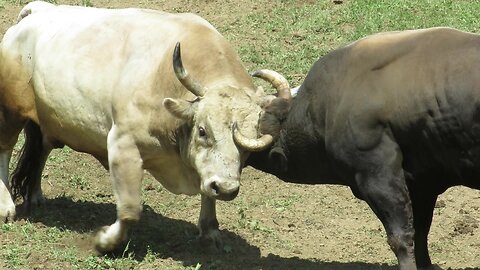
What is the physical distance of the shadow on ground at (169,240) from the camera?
7.92m

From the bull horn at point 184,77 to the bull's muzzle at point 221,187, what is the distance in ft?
1.98

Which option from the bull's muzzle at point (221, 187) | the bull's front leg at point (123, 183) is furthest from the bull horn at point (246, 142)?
the bull's front leg at point (123, 183)

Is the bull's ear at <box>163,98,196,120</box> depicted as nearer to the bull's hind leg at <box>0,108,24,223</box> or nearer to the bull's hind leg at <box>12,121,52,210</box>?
the bull's hind leg at <box>0,108,24,223</box>

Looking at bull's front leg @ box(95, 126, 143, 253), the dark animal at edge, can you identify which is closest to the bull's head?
the dark animal at edge

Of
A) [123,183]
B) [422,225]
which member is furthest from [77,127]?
[422,225]

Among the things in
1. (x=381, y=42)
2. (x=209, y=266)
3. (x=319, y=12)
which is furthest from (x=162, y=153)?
(x=319, y=12)

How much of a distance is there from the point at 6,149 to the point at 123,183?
1.47 m

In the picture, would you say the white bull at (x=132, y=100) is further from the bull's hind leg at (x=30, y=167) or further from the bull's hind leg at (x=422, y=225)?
the bull's hind leg at (x=422, y=225)

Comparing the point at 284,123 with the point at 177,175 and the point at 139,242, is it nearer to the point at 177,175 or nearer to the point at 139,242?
the point at 177,175

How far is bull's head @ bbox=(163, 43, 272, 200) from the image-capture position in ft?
23.3

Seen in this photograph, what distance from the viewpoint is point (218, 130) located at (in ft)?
23.4

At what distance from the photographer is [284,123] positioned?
7672 millimetres

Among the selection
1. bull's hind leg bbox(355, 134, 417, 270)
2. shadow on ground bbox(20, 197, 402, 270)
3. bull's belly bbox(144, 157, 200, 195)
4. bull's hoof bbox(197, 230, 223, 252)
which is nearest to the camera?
bull's hind leg bbox(355, 134, 417, 270)

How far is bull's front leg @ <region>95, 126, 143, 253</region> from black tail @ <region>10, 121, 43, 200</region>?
1.31 m
